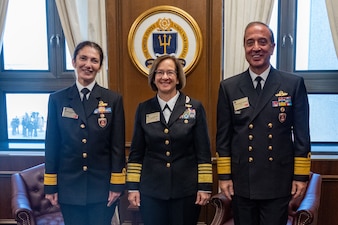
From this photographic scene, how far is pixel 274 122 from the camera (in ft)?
6.33

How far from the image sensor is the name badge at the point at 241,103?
6.47ft

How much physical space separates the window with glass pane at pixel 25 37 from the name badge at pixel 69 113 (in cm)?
163

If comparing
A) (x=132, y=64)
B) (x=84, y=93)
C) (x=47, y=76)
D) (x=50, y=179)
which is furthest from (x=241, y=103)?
(x=47, y=76)

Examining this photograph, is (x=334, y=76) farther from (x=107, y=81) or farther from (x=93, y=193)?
(x=93, y=193)

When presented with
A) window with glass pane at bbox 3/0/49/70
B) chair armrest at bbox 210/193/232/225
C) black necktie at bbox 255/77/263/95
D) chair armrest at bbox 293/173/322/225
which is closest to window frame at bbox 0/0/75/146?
window with glass pane at bbox 3/0/49/70

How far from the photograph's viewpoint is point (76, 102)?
6.69ft

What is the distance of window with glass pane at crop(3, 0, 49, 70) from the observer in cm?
348

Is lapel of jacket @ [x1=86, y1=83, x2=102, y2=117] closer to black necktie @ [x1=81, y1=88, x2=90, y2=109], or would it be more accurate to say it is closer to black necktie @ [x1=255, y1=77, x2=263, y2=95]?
black necktie @ [x1=81, y1=88, x2=90, y2=109]

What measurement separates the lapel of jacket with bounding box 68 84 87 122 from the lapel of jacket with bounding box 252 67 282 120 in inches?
35.2

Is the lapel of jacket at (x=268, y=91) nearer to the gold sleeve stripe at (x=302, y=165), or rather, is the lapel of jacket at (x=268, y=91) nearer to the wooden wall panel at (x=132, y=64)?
the gold sleeve stripe at (x=302, y=165)

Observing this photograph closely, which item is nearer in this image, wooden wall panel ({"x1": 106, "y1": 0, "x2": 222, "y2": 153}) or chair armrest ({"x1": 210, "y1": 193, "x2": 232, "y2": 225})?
chair armrest ({"x1": 210, "y1": 193, "x2": 232, "y2": 225})

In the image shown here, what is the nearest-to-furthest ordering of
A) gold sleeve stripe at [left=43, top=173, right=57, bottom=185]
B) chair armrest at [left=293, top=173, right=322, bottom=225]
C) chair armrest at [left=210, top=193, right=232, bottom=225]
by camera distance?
gold sleeve stripe at [left=43, top=173, right=57, bottom=185]
chair armrest at [left=293, top=173, right=322, bottom=225]
chair armrest at [left=210, top=193, right=232, bottom=225]

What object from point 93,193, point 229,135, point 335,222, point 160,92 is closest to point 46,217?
point 93,193

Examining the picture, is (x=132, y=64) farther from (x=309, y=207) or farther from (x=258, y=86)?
(x=309, y=207)
